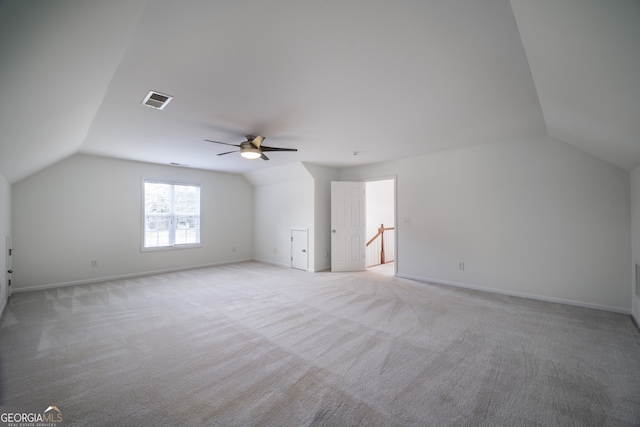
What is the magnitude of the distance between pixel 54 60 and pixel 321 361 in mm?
2899

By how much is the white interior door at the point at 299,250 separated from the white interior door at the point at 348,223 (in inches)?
27.0

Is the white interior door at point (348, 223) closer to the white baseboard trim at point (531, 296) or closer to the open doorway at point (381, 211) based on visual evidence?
the white baseboard trim at point (531, 296)

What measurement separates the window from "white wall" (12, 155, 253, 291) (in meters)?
0.15

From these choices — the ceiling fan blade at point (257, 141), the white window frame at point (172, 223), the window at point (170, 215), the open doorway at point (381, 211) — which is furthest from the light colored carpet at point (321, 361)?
the open doorway at point (381, 211)

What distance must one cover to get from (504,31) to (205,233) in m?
6.77

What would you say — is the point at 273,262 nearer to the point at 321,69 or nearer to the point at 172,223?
the point at 172,223

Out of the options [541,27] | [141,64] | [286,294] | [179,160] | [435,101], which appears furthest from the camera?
[179,160]

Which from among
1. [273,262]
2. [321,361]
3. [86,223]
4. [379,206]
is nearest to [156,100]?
[321,361]

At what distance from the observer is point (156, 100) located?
2.68 m

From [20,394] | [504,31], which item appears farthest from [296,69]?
[20,394]

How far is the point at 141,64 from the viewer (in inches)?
80.1

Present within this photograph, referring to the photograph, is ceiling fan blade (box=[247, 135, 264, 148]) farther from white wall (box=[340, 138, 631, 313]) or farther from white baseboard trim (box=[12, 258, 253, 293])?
white baseboard trim (box=[12, 258, 253, 293])

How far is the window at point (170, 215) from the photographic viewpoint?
19.3 ft

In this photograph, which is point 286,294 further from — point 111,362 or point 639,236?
point 639,236
